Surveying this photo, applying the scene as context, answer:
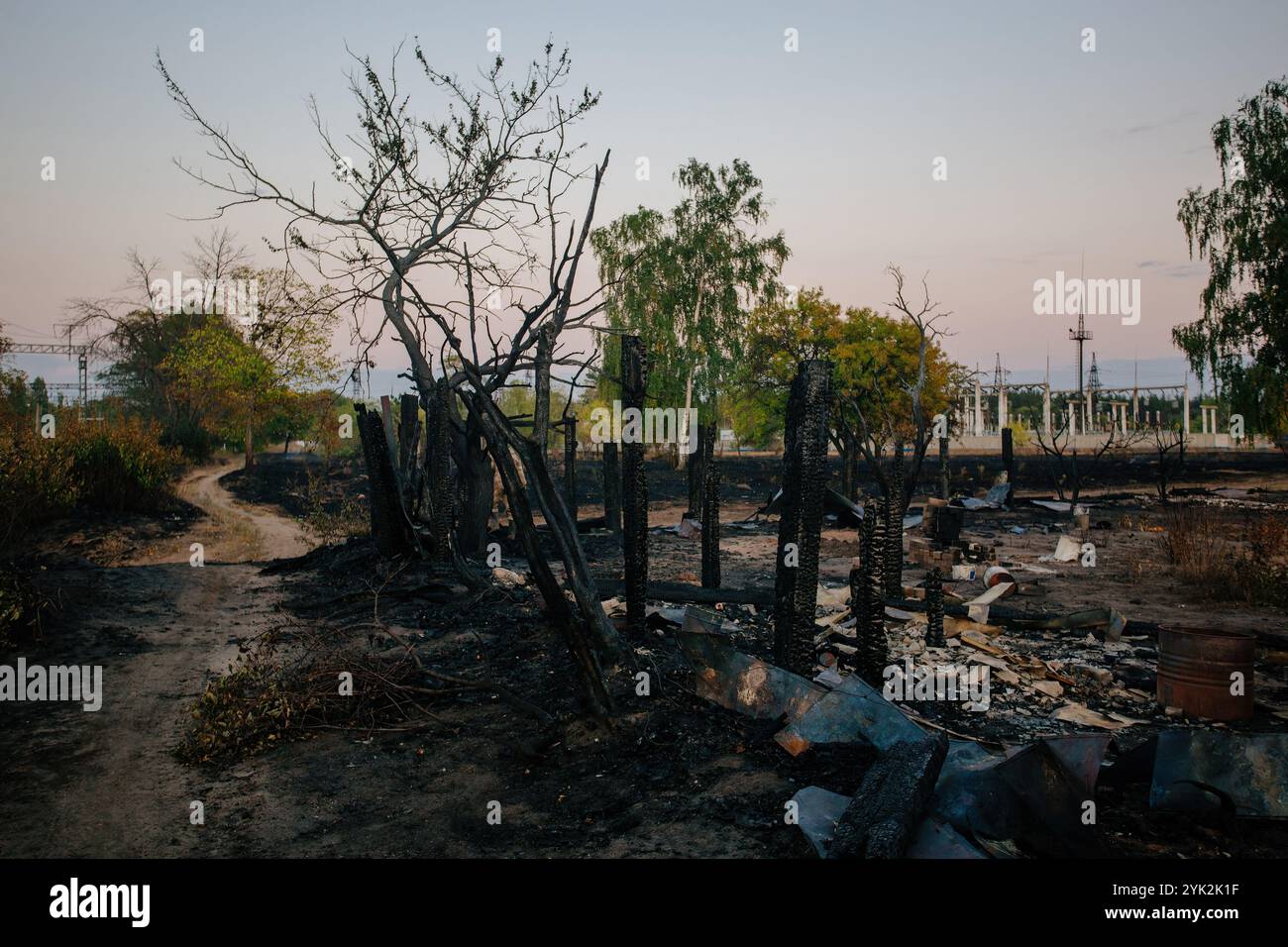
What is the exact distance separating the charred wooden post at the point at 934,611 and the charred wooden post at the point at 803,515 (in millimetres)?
2635

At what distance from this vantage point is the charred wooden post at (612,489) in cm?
1838

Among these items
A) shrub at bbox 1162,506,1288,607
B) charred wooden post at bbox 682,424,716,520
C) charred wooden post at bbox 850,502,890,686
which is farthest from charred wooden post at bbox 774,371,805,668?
charred wooden post at bbox 682,424,716,520

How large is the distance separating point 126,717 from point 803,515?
5825 millimetres

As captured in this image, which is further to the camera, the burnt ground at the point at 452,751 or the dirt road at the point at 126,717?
the dirt road at the point at 126,717

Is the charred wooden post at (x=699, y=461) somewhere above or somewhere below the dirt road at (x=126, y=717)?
above

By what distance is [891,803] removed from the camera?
3977 millimetres

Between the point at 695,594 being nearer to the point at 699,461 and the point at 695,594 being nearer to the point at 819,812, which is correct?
the point at 819,812

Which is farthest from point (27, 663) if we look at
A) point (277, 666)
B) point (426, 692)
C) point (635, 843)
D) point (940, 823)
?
point (940, 823)

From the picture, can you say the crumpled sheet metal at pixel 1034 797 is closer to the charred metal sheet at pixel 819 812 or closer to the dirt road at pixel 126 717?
the charred metal sheet at pixel 819 812

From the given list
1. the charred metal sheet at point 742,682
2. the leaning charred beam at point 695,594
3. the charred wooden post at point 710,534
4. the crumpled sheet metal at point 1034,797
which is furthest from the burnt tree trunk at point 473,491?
the crumpled sheet metal at point 1034,797

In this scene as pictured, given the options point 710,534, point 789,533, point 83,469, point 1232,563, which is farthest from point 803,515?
point 83,469

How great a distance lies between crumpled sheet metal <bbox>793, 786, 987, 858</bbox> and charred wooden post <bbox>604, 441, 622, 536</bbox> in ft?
45.0
